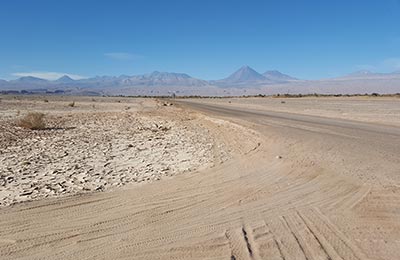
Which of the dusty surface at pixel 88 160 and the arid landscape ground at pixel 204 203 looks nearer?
the arid landscape ground at pixel 204 203

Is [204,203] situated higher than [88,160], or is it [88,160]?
[204,203]

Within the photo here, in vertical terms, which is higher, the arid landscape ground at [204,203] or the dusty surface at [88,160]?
the arid landscape ground at [204,203]

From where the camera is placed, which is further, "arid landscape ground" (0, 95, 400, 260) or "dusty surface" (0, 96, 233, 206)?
"dusty surface" (0, 96, 233, 206)

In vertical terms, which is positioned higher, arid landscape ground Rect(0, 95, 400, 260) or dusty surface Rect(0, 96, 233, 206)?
arid landscape ground Rect(0, 95, 400, 260)

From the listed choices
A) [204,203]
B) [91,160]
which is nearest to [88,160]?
[91,160]

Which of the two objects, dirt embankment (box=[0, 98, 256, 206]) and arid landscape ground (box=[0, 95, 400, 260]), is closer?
arid landscape ground (box=[0, 95, 400, 260])

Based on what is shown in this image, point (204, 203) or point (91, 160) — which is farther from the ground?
point (204, 203)

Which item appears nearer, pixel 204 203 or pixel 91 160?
pixel 204 203

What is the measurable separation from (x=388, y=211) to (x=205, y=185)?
3438 millimetres

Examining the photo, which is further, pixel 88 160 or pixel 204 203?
pixel 88 160

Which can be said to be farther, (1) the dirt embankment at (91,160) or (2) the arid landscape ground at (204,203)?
(1) the dirt embankment at (91,160)

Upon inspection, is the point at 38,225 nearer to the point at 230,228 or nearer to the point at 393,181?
the point at 230,228

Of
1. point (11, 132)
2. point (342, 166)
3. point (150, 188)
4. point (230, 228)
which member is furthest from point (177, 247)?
point (11, 132)

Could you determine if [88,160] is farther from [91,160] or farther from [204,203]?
[204,203]
